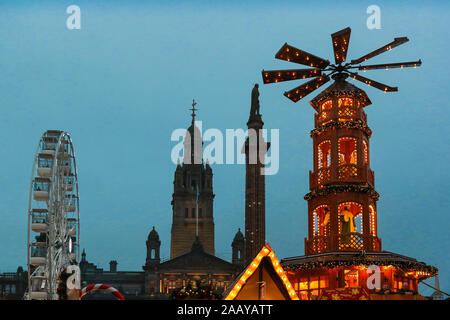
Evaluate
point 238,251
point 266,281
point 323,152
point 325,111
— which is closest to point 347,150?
point 323,152

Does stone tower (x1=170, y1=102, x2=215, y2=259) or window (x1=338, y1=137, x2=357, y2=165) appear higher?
stone tower (x1=170, y1=102, x2=215, y2=259)

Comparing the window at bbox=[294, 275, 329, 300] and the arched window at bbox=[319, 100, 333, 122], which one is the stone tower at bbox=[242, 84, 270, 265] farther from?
the window at bbox=[294, 275, 329, 300]

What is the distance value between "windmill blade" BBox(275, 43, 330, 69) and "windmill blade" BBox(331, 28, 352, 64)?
1.75 ft

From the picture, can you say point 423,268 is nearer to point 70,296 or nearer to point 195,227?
point 70,296

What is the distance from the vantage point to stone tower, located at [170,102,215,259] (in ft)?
451

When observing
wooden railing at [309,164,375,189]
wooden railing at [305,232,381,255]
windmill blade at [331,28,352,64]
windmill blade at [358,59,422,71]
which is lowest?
wooden railing at [305,232,381,255]

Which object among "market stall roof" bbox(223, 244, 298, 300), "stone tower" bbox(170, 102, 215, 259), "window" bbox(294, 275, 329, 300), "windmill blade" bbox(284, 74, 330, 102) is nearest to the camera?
"market stall roof" bbox(223, 244, 298, 300)

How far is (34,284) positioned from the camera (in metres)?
50.2

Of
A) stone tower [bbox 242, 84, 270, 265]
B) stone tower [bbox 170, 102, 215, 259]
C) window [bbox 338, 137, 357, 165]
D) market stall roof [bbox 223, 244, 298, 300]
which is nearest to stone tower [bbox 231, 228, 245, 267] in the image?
stone tower [bbox 170, 102, 215, 259]

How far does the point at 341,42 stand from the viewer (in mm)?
23219

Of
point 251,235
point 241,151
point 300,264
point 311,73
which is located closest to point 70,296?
point 300,264

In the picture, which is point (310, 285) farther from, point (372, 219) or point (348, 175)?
point (348, 175)

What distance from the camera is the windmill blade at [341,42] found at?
2300 cm
